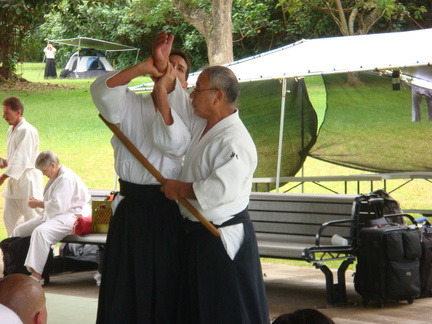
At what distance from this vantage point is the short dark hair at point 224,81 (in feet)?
11.1

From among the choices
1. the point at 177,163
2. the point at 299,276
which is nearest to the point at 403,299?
the point at 299,276

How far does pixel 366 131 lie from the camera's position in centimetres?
947

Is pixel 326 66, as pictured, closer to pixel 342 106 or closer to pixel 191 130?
pixel 342 106

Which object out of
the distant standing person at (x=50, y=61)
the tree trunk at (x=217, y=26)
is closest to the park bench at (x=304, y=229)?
the tree trunk at (x=217, y=26)

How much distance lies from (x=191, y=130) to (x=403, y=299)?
117 inches

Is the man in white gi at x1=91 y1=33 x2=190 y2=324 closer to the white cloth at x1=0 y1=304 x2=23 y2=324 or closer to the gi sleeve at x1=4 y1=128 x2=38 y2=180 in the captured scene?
the white cloth at x1=0 y1=304 x2=23 y2=324

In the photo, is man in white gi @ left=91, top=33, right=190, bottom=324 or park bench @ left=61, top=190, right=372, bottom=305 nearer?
man in white gi @ left=91, top=33, right=190, bottom=324

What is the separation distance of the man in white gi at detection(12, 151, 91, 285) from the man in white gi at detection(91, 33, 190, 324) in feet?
11.3

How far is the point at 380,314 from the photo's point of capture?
219 inches

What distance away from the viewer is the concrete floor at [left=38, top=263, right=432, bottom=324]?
538cm

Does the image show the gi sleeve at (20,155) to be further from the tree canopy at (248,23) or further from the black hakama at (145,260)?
the tree canopy at (248,23)

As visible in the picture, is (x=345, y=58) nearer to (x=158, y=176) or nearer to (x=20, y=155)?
(x=20, y=155)

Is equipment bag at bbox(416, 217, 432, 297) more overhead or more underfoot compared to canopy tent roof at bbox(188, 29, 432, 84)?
more underfoot

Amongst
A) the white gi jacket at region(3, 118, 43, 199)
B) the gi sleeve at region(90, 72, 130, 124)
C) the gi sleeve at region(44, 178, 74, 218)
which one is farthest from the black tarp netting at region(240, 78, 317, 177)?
the gi sleeve at region(90, 72, 130, 124)
